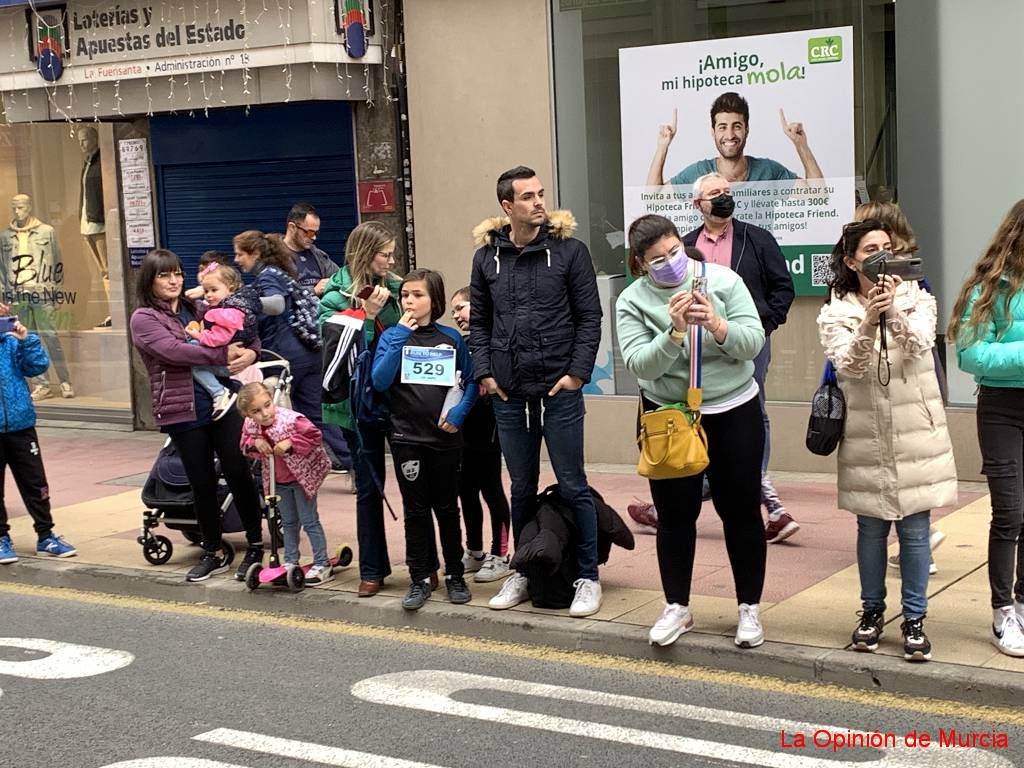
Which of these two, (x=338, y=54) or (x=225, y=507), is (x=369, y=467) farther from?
(x=338, y=54)

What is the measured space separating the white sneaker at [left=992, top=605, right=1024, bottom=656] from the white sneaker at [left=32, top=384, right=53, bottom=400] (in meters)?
11.2

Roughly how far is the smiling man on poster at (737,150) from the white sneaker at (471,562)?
3708 mm

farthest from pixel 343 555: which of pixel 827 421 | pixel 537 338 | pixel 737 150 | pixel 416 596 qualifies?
pixel 737 150

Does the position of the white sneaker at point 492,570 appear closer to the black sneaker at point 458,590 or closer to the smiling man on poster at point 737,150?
the black sneaker at point 458,590

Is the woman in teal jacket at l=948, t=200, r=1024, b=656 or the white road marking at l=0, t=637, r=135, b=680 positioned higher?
the woman in teal jacket at l=948, t=200, r=1024, b=656

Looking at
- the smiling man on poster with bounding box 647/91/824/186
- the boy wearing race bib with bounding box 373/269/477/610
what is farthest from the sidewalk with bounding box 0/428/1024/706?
the smiling man on poster with bounding box 647/91/824/186

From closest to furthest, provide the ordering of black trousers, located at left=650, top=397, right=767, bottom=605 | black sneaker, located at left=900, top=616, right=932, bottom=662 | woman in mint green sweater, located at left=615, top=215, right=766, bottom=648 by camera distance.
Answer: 1. black sneaker, located at left=900, top=616, right=932, bottom=662
2. woman in mint green sweater, located at left=615, top=215, right=766, bottom=648
3. black trousers, located at left=650, top=397, right=767, bottom=605

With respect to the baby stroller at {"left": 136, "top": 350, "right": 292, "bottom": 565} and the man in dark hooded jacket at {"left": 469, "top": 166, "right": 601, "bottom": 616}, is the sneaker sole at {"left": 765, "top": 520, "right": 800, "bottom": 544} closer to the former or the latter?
the man in dark hooded jacket at {"left": 469, "top": 166, "right": 601, "bottom": 616}

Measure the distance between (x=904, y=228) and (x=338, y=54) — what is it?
6.08 metres

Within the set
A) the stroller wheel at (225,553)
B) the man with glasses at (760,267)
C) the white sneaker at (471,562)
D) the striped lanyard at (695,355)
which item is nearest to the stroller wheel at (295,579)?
the stroller wheel at (225,553)

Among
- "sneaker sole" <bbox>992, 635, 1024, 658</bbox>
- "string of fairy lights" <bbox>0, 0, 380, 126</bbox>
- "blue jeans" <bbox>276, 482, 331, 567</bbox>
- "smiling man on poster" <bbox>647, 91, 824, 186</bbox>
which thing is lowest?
"sneaker sole" <bbox>992, 635, 1024, 658</bbox>

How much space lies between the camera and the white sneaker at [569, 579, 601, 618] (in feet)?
22.8

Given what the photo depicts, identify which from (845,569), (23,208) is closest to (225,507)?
(845,569)

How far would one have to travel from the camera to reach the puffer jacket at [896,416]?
19.5 feet
